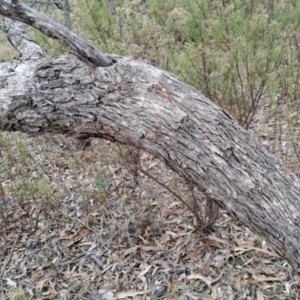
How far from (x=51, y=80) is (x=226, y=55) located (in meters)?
1.63

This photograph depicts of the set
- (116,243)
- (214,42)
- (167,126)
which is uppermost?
(167,126)

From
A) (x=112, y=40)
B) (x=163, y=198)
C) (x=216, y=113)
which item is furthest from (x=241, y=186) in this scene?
(x=112, y=40)

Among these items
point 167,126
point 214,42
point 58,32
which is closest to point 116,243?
point 167,126

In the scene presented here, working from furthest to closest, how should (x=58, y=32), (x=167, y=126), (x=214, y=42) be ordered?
(x=214, y=42) → (x=58, y=32) → (x=167, y=126)

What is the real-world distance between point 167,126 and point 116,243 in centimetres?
136

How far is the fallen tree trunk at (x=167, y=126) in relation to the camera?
63.4 inches

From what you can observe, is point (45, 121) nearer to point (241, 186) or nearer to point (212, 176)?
point (212, 176)

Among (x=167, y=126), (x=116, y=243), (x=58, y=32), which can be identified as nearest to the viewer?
(x=167, y=126)

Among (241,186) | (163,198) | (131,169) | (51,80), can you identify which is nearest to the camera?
(241,186)

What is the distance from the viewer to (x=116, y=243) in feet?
9.06

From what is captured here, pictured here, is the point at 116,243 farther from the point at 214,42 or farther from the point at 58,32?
the point at 214,42

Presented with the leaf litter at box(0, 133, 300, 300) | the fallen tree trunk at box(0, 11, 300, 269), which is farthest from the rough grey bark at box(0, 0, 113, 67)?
the leaf litter at box(0, 133, 300, 300)

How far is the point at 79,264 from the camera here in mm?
2693

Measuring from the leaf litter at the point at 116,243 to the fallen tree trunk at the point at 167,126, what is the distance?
81 centimetres
